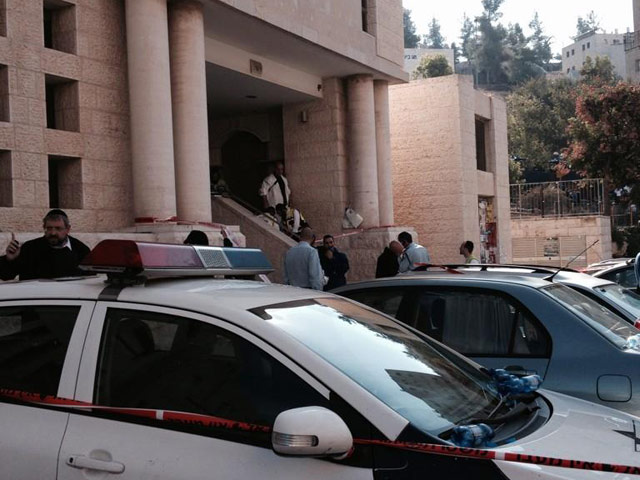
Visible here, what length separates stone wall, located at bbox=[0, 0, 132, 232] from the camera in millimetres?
9984

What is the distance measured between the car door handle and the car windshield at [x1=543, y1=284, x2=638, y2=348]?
3108mm

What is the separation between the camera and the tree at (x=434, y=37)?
164 m

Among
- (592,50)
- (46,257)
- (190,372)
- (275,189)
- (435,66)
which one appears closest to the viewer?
(190,372)

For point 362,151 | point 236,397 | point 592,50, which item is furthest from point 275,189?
point 592,50

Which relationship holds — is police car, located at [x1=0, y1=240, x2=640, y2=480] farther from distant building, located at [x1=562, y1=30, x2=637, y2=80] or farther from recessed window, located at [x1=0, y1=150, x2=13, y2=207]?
distant building, located at [x1=562, y1=30, x2=637, y2=80]

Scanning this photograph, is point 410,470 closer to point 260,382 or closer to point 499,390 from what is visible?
point 260,382

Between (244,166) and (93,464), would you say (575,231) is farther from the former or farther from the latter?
(93,464)

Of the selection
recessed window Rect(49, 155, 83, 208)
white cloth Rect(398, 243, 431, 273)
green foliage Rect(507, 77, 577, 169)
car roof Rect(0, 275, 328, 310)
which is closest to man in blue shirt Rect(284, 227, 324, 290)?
white cloth Rect(398, 243, 431, 273)

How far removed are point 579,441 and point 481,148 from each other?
21918 mm

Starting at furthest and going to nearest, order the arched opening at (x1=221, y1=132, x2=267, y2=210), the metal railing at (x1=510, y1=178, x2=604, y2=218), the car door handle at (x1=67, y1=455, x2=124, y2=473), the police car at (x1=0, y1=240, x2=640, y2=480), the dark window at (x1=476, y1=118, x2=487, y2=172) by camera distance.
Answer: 1. the metal railing at (x1=510, y1=178, x2=604, y2=218)
2. the dark window at (x1=476, y1=118, x2=487, y2=172)
3. the arched opening at (x1=221, y1=132, x2=267, y2=210)
4. the car door handle at (x1=67, y1=455, x2=124, y2=473)
5. the police car at (x1=0, y1=240, x2=640, y2=480)

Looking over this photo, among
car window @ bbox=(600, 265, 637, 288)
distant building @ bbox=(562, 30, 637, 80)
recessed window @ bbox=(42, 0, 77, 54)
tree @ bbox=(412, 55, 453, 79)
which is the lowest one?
car window @ bbox=(600, 265, 637, 288)

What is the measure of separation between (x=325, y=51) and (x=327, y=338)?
533 inches

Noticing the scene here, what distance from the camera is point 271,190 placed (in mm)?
17438

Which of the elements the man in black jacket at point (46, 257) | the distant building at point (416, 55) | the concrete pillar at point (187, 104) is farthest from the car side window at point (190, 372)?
the distant building at point (416, 55)
